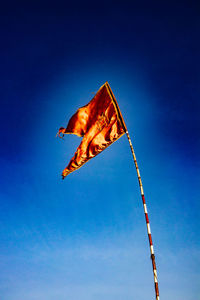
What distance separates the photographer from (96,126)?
12.8m

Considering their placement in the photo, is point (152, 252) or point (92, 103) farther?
point (92, 103)

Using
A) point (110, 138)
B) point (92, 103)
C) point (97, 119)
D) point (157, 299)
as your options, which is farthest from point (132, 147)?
point (157, 299)

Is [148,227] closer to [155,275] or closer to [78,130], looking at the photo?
[155,275]

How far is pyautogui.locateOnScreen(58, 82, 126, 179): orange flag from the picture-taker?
12078 mm

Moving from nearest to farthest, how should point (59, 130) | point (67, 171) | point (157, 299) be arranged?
point (157, 299), point (67, 171), point (59, 130)

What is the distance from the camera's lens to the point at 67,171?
13.3 meters

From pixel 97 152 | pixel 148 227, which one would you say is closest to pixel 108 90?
pixel 97 152

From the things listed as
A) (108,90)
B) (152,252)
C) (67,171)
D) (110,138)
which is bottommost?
(152,252)

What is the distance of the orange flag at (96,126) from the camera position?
12078 mm

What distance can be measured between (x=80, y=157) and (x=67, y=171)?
1.32 meters

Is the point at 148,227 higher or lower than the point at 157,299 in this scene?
higher

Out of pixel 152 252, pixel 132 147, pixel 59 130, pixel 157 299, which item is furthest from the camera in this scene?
pixel 59 130

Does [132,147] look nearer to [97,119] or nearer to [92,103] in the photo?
[97,119]

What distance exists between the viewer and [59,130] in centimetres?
1422
